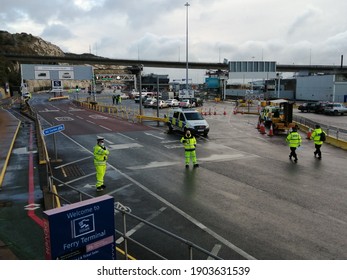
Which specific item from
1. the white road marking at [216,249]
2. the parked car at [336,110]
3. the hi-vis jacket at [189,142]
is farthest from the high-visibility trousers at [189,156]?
the parked car at [336,110]

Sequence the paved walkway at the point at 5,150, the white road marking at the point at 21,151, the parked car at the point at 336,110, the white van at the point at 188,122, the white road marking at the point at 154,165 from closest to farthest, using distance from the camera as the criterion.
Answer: the paved walkway at the point at 5,150 < the white road marking at the point at 154,165 < the white road marking at the point at 21,151 < the white van at the point at 188,122 < the parked car at the point at 336,110

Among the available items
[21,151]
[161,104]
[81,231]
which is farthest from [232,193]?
[161,104]

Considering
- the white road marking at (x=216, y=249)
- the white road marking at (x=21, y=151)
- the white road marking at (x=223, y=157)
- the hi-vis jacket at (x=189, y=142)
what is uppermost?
the hi-vis jacket at (x=189, y=142)

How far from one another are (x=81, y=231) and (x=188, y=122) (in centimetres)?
2072

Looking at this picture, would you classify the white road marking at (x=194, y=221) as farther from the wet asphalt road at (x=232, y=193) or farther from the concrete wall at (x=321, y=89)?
the concrete wall at (x=321, y=89)

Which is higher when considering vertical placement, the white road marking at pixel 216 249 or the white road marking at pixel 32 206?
the white road marking at pixel 216 249

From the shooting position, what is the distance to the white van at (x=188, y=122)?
25.1 m

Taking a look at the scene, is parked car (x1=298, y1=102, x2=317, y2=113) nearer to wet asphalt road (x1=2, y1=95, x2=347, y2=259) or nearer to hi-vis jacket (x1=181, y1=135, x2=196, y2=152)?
wet asphalt road (x1=2, y1=95, x2=347, y2=259)

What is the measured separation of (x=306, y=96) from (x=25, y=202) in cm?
7913

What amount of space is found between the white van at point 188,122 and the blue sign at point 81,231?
772 inches

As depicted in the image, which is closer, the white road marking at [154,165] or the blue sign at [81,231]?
the blue sign at [81,231]

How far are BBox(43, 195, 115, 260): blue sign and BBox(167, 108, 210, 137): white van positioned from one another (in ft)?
64.3

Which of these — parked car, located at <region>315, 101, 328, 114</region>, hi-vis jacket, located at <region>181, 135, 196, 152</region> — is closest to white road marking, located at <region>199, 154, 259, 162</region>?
hi-vis jacket, located at <region>181, 135, 196, 152</region>

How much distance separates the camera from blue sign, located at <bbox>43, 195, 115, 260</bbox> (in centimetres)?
494
